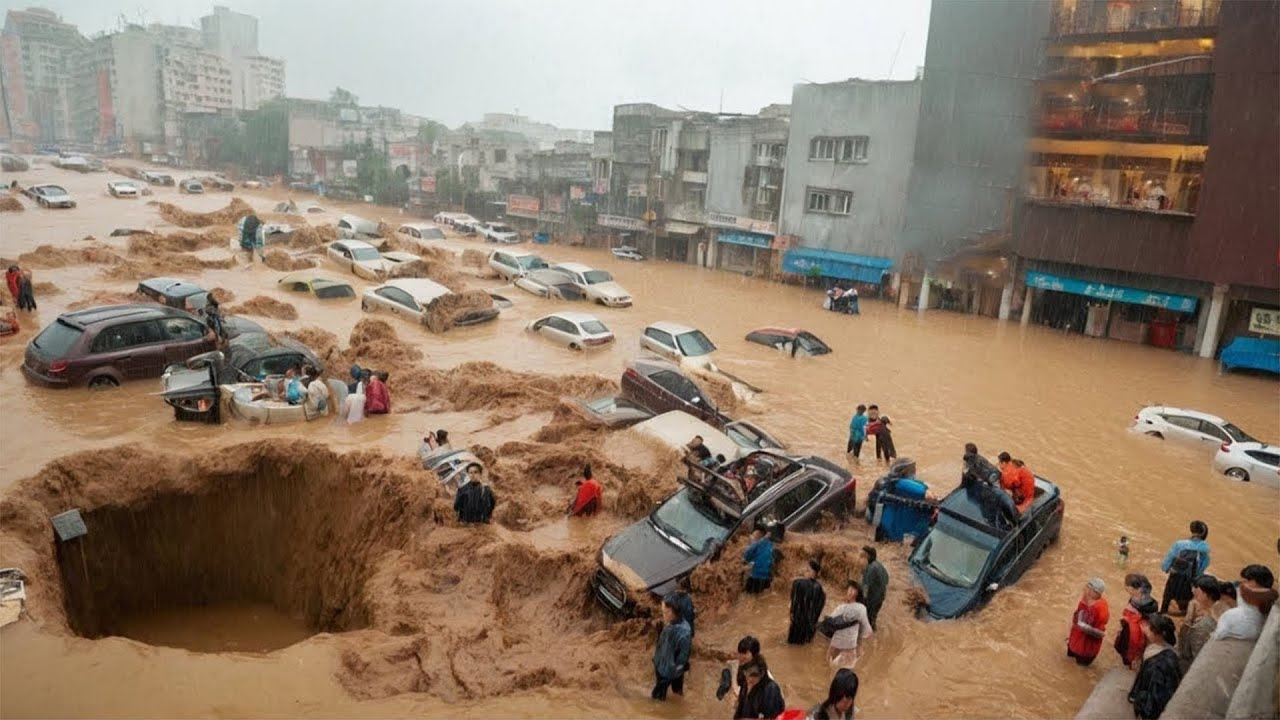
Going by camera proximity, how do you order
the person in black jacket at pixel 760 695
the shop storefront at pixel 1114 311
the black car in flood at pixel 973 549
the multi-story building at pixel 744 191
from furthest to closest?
the multi-story building at pixel 744 191, the shop storefront at pixel 1114 311, the black car in flood at pixel 973 549, the person in black jacket at pixel 760 695

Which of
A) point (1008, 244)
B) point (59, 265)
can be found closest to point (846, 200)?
point (1008, 244)

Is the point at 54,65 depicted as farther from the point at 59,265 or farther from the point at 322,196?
the point at 59,265

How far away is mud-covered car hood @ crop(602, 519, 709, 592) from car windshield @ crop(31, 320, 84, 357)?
1187cm

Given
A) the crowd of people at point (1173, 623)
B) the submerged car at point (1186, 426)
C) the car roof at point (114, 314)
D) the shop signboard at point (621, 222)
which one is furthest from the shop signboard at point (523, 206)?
the crowd of people at point (1173, 623)

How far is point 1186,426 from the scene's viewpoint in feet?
56.5

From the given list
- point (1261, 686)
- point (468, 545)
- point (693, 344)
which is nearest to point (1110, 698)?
point (1261, 686)

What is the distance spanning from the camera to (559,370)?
2039cm

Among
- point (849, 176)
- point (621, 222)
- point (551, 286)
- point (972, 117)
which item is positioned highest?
point (972, 117)


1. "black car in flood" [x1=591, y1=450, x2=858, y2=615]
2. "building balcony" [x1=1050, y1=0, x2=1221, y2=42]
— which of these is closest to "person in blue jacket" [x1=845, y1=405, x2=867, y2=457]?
"black car in flood" [x1=591, y1=450, x2=858, y2=615]

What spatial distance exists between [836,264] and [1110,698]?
31193mm

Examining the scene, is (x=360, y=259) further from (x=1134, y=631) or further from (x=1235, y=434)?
(x=1134, y=631)

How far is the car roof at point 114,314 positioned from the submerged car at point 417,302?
7820 millimetres

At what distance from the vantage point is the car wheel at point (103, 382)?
49.0 ft

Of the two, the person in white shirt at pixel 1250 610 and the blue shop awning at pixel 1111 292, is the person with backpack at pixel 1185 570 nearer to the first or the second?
the person in white shirt at pixel 1250 610
